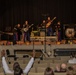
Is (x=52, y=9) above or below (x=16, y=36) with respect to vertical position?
above

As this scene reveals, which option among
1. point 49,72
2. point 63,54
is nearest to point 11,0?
point 63,54

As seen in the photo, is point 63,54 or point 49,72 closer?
point 49,72

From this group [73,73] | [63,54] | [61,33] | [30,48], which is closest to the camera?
[73,73]

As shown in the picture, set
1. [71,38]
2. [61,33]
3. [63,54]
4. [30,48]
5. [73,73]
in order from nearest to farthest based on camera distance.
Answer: [73,73] → [63,54] → [30,48] → [71,38] → [61,33]

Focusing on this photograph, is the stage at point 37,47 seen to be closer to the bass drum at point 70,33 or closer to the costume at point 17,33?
the bass drum at point 70,33

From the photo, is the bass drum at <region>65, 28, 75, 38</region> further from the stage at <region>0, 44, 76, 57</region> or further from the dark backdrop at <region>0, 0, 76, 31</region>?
the dark backdrop at <region>0, 0, 76, 31</region>

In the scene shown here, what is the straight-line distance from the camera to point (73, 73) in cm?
626

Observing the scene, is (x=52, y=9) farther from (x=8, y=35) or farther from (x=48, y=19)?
(x=8, y=35)

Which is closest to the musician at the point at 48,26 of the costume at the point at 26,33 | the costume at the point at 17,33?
the costume at the point at 26,33

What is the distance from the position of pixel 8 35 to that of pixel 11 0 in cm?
317

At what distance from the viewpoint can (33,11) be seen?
23.1 m

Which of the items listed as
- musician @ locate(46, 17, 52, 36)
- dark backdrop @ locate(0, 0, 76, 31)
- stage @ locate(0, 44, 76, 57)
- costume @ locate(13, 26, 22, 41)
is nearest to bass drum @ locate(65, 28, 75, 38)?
musician @ locate(46, 17, 52, 36)

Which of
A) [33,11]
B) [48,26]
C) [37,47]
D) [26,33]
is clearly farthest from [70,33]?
[33,11]

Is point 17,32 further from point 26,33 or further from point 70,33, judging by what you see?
point 70,33
